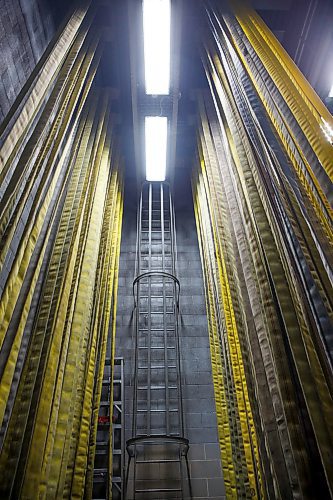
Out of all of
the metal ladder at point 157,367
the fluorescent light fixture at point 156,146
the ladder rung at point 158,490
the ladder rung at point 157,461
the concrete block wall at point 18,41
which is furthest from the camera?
the fluorescent light fixture at point 156,146

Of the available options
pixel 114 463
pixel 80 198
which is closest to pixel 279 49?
pixel 80 198

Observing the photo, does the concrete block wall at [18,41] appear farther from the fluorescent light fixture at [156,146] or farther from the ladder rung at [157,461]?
the ladder rung at [157,461]

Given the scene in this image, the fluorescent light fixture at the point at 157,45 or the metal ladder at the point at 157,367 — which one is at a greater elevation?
the fluorescent light fixture at the point at 157,45

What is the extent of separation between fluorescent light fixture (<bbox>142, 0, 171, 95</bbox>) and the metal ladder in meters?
2.77

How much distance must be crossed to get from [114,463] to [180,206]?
5.67 m

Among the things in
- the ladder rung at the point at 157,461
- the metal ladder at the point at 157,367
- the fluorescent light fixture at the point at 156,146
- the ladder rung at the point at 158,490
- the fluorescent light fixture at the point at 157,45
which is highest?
the fluorescent light fixture at the point at 156,146

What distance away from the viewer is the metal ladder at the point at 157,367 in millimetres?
5348

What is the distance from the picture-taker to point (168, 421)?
564cm

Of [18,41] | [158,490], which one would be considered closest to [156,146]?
[18,41]

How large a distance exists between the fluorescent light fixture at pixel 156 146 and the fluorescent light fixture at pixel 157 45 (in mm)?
605

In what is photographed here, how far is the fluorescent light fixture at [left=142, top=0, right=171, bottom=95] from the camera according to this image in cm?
486

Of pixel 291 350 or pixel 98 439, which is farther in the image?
pixel 98 439

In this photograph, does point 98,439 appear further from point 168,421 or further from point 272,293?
point 272,293

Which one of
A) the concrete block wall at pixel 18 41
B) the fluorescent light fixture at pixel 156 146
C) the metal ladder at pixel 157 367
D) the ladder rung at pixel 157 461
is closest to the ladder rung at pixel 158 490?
the metal ladder at pixel 157 367
